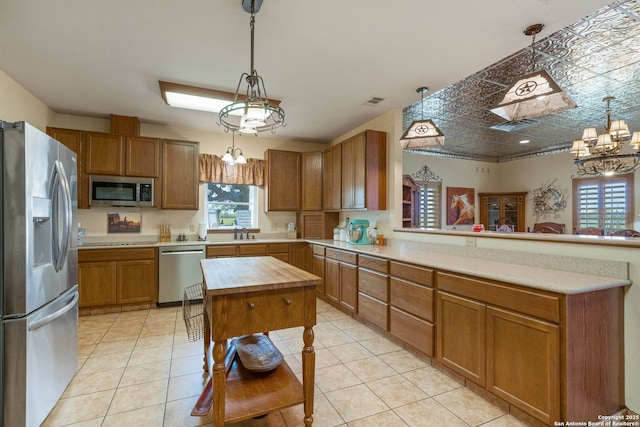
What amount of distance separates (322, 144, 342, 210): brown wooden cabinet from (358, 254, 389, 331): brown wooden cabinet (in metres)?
1.43

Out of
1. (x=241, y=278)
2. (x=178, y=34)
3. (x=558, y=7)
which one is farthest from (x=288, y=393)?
(x=558, y=7)

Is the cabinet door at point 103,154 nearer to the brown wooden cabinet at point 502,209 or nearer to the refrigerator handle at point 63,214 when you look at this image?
the refrigerator handle at point 63,214

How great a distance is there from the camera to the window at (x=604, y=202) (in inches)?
225

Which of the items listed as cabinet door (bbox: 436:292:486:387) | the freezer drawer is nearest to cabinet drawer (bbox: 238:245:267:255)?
the freezer drawer

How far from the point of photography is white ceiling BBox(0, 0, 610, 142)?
214 centimetres

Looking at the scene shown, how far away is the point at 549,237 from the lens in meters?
2.36

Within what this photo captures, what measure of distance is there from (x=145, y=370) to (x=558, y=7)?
424cm

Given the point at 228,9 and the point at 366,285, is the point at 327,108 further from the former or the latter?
the point at 366,285

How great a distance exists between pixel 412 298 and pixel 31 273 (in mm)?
2823

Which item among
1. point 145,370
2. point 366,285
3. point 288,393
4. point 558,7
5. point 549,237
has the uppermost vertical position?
point 558,7

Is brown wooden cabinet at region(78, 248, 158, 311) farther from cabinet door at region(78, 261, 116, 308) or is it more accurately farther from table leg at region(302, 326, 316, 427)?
table leg at region(302, 326, 316, 427)

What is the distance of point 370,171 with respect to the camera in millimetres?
4133

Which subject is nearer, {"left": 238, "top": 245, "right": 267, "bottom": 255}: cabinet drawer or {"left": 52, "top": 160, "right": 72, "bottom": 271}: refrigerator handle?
{"left": 52, "top": 160, "right": 72, "bottom": 271}: refrigerator handle

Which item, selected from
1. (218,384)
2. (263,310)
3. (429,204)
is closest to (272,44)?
(263,310)
